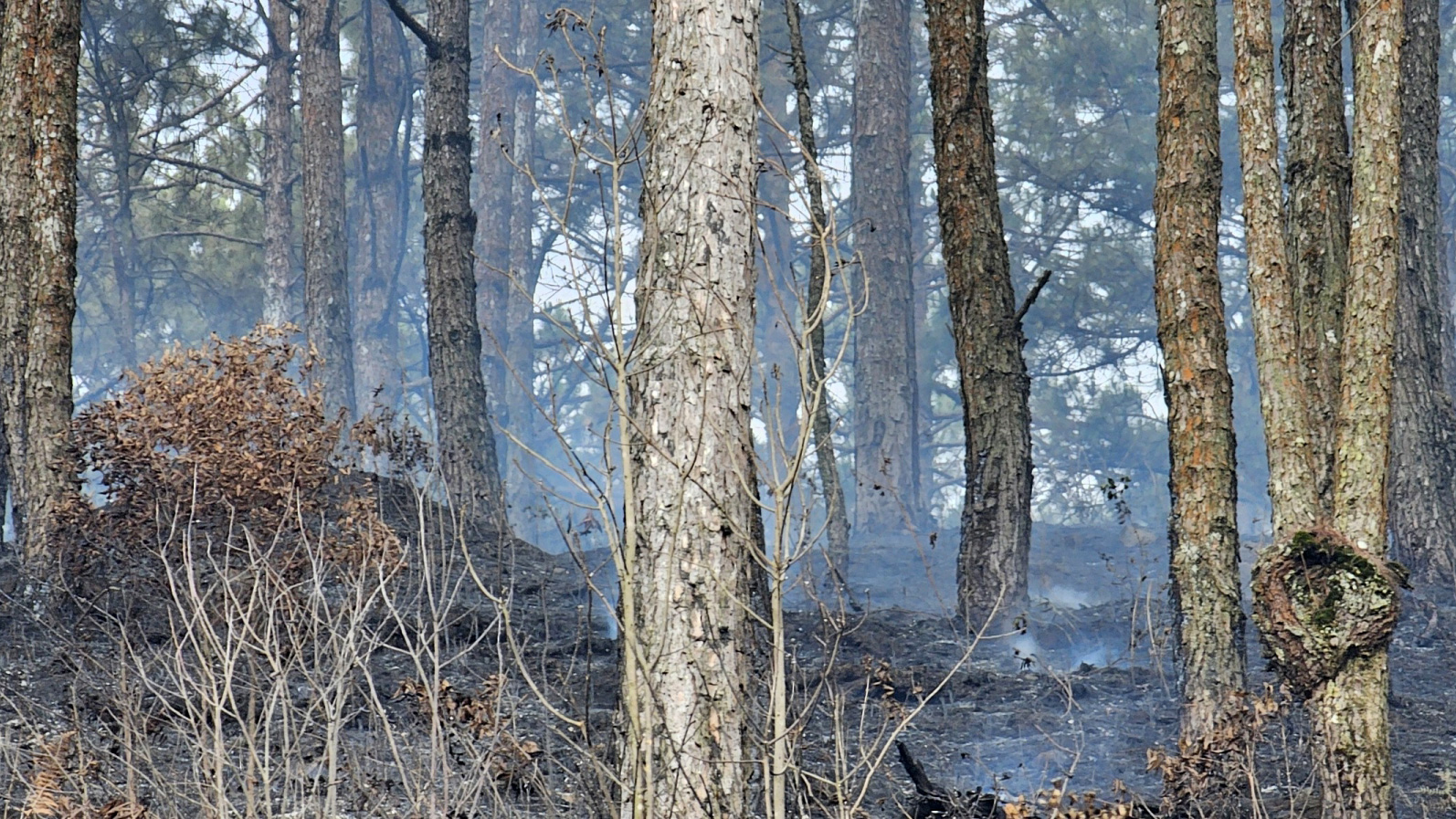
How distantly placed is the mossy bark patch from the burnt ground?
1.33ft

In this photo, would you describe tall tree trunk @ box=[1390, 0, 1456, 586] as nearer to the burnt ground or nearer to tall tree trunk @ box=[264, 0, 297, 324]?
the burnt ground

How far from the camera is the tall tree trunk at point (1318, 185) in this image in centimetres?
670

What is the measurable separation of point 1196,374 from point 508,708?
3.83 metres

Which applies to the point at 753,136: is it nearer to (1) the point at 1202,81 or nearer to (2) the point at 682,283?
(2) the point at 682,283

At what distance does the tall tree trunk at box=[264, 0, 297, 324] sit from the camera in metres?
19.5

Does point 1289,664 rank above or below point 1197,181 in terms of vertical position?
below

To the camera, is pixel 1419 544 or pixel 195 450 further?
pixel 1419 544

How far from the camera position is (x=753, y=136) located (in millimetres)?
5328

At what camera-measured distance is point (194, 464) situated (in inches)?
292

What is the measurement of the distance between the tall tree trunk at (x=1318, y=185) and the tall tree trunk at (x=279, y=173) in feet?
50.4

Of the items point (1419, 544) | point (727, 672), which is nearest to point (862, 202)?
point (1419, 544)

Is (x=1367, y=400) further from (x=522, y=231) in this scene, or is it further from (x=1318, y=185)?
(x=522, y=231)

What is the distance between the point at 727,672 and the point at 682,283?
1.49m

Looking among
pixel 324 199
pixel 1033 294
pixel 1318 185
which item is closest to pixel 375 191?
pixel 324 199
